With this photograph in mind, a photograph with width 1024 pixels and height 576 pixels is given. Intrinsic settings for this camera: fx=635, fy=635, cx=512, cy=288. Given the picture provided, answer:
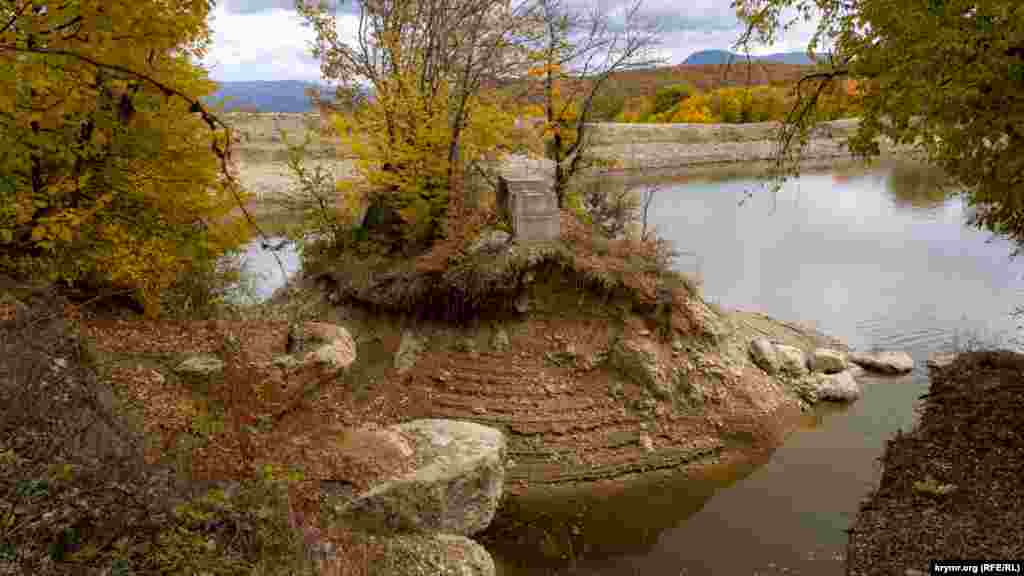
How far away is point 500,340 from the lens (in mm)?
14078

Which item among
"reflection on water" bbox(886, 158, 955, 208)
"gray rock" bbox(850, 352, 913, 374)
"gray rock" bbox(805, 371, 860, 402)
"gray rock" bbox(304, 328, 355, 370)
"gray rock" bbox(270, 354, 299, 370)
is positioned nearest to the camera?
"gray rock" bbox(270, 354, 299, 370)

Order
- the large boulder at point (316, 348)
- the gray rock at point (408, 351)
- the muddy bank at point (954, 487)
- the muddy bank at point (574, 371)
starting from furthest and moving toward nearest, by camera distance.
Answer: the gray rock at point (408, 351) → the muddy bank at point (574, 371) → the large boulder at point (316, 348) → the muddy bank at point (954, 487)

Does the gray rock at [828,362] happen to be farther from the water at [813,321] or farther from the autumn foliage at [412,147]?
the autumn foliage at [412,147]

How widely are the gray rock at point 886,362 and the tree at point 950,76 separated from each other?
908 centimetres

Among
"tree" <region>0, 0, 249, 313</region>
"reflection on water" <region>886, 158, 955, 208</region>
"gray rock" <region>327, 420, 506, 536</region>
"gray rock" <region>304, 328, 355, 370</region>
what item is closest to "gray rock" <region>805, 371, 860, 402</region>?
"gray rock" <region>327, 420, 506, 536</region>

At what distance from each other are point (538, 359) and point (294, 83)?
38.6ft

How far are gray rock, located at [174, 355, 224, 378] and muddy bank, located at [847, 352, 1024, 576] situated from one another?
934 cm

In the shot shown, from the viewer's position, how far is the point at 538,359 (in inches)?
544

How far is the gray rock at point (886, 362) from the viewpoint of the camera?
16.6 meters

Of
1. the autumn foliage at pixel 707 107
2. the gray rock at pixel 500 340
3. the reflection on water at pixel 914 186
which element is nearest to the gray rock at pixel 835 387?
the gray rock at pixel 500 340

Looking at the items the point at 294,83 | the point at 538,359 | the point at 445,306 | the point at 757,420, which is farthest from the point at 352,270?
the point at 757,420

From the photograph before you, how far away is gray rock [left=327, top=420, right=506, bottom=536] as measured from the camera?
8242mm

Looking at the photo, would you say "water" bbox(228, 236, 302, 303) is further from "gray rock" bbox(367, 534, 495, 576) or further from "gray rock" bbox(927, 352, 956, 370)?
"gray rock" bbox(927, 352, 956, 370)

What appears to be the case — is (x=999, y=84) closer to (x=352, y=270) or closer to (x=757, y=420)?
(x=757, y=420)
